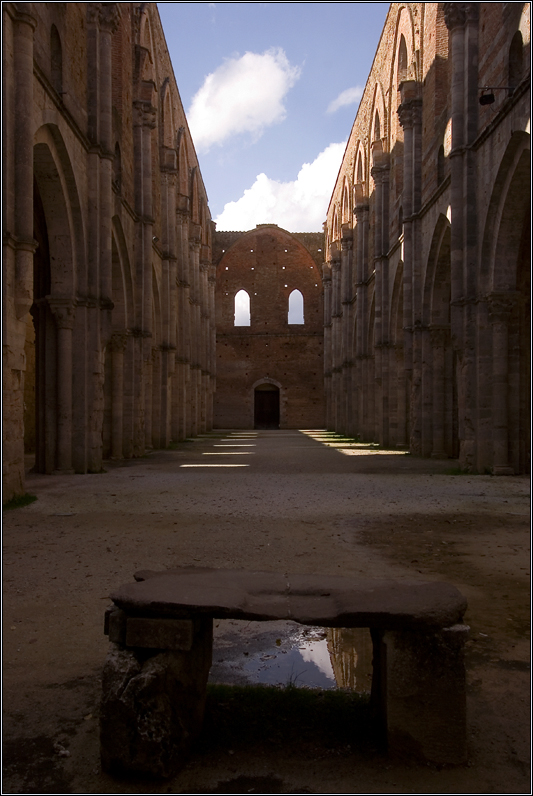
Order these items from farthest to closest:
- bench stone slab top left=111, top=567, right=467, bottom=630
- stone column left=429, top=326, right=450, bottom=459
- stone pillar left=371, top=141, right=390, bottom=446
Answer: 1. stone pillar left=371, top=141, right=390, bottom=446
2. stone column left=429, top=326, right=450, bottom=459
3. bench stone slab top left=111, top=567, right=467, bottom=630

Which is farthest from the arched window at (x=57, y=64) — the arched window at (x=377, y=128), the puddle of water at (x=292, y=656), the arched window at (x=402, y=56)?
the arched window at (x=377, y=128)

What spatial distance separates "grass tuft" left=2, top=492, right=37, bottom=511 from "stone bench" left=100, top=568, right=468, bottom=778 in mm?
6680

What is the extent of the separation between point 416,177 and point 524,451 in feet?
32.8

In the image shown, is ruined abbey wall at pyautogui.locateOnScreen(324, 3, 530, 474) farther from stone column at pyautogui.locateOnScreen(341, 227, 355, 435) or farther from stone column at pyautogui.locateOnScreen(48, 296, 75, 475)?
stone column at pyautogui.locateOnScreen(48, 296, 75, 475)

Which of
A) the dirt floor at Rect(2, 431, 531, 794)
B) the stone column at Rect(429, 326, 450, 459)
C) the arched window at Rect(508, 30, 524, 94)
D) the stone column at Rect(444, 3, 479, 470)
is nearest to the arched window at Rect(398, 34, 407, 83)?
the stone column at Rect(444, 3, 479, 470)

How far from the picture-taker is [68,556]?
6.33m

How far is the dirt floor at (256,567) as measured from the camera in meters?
2.80

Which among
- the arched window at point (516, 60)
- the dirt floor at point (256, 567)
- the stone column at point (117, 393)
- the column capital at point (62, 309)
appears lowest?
the dirt floor at point (256, 567)

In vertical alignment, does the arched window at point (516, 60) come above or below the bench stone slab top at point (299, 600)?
above

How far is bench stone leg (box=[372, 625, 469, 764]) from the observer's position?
288 cm

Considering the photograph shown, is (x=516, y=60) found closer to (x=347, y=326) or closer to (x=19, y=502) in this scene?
(x=19, y=502)

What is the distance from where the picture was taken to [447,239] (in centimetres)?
1788

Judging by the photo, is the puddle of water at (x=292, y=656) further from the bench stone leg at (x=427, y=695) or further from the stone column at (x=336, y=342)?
the stone column at (x=336, y=342)

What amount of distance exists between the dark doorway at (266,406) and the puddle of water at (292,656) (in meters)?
43.9
